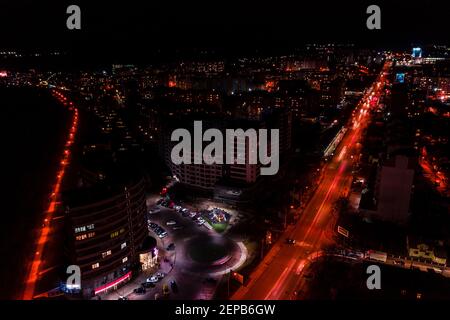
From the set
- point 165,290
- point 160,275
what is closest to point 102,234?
point 160,275

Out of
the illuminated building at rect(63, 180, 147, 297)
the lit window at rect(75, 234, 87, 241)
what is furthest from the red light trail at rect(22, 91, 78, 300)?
the lit window at rect(75, 234, 87, 241)

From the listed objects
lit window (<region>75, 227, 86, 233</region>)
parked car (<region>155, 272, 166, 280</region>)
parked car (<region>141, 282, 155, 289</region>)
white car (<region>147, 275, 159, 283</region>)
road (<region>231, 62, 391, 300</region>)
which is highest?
lit window (<region>75, 227, 86, 233</region>)

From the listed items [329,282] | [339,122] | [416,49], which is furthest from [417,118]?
[416,49]

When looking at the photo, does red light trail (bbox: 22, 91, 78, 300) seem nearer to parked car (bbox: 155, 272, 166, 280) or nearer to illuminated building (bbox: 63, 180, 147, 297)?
illuminated building (bbox: 63, 180, 147, 297)

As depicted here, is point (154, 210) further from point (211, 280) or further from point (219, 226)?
point (211, 280)

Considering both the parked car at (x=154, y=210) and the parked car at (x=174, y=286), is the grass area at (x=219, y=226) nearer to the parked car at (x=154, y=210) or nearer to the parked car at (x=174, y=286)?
the parked car at (x=154, y=210)

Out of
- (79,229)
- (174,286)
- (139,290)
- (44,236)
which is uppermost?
(79,229)

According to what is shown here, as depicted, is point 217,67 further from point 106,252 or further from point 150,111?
point 106,252

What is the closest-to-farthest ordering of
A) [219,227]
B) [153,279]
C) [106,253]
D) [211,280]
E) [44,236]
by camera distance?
[106,253], [211,280], [153,279], [44,236], [219,227]
